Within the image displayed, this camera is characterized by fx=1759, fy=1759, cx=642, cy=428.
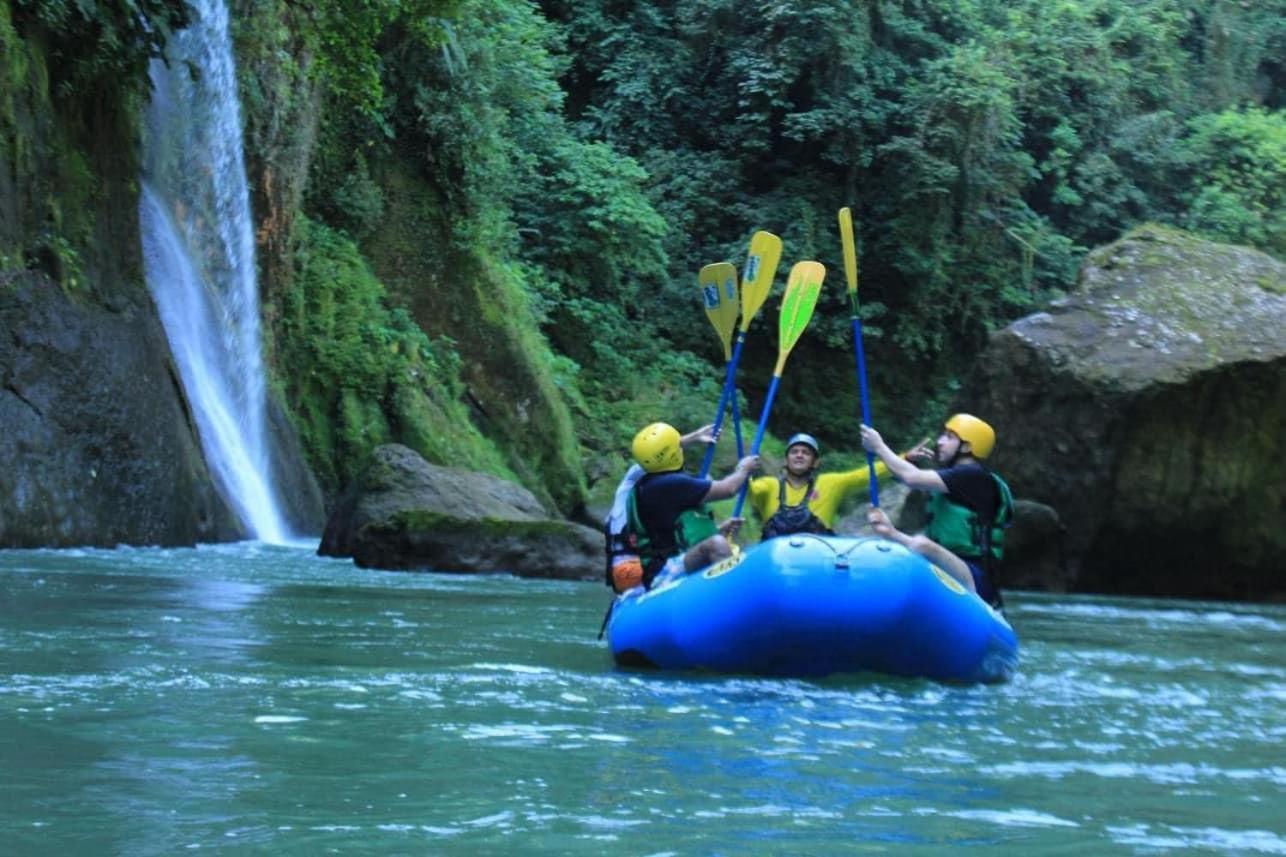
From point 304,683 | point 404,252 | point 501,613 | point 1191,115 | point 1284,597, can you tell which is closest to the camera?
point 304,683

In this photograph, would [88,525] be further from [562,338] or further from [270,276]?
[562,338]

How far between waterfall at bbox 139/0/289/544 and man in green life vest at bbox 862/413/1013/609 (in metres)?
7.39

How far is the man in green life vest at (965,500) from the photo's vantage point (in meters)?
7.24

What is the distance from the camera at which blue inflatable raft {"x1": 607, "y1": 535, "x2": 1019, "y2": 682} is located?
6195 mm

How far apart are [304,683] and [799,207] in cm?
1929

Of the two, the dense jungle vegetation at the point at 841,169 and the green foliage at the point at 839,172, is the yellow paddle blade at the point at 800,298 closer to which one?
the dense jungle vegetation at the point at 841,169

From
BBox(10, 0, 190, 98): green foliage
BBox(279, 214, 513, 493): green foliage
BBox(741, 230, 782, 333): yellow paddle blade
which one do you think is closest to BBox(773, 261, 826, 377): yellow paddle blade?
BBox(741, 230, 782, 333): yellow paddle blade

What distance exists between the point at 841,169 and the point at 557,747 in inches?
831

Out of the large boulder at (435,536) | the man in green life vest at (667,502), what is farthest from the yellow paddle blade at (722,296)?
the large boulder at (435,536)

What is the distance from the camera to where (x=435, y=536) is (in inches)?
499

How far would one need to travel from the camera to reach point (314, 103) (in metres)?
17.2

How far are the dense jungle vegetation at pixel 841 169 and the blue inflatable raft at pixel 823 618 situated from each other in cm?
1371

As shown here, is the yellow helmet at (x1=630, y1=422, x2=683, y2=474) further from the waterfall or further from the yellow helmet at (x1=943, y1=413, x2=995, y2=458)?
the waterfall

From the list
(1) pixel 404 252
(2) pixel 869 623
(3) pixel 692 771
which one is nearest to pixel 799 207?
(1) pixel 404 252
